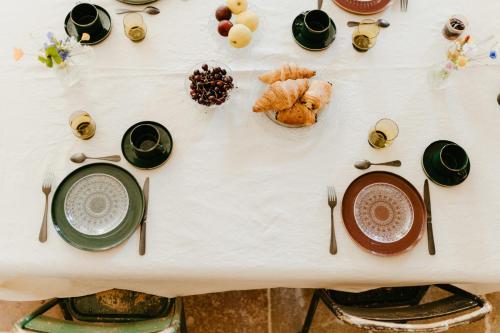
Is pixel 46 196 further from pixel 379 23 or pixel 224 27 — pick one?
pixel 379 23

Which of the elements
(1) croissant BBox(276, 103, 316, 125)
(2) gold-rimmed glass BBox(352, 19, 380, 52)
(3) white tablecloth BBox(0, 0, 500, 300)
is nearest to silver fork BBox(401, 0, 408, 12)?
(3) white tablecloth BBox(0, 0, 500, 300)

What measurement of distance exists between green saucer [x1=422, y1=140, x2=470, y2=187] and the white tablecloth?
0.02 metres

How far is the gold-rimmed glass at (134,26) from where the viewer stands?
50.8 inches

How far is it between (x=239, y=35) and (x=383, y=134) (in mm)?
529

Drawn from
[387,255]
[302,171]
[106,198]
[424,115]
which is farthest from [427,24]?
[106,198]

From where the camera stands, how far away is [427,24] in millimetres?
1348

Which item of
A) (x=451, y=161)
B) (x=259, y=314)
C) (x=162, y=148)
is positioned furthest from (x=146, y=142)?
(x=259, y=314)

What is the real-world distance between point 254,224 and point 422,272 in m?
0.48

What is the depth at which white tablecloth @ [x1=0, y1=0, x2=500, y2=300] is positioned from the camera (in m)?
1.12

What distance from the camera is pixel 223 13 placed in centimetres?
129

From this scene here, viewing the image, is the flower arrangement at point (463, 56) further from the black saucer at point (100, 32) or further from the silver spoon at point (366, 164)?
the black saucer at point (100, 32)

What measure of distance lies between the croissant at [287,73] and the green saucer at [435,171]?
418 millimetres

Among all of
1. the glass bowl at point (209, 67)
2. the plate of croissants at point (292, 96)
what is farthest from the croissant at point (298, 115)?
the glass bowl at point (209, 67)

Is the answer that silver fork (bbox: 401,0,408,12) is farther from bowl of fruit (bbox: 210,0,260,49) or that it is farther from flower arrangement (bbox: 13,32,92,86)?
flower arrangement (bbox: 13,32,92,86)
